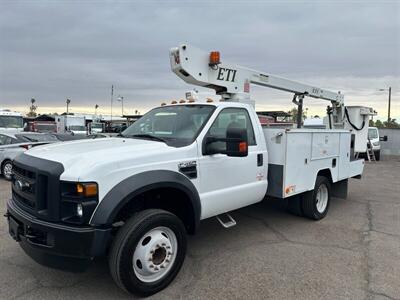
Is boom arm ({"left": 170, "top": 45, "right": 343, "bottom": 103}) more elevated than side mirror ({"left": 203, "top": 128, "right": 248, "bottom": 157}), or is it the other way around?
boom arm ({"left": 170, "top": 45, "right": 343, "bottom": 103})

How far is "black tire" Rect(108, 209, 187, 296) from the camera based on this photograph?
122 inches

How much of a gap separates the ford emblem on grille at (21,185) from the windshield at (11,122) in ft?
60.6

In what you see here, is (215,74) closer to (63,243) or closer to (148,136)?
(148,136)

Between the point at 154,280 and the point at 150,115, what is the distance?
241 centimetres

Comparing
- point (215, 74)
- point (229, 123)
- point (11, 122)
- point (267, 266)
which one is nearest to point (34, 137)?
point (215, 74)

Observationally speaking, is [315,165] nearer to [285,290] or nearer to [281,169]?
[281,169]

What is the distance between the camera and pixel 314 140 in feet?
18.3

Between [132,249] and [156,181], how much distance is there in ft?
2.19

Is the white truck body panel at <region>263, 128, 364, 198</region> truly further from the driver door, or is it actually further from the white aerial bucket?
the white aerial bucket

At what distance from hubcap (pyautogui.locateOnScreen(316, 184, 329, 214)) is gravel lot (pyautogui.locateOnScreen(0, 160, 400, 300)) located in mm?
244

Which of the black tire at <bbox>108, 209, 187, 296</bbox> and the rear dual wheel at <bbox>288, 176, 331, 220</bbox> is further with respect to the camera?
the rear dual wheel at <bbox>288, 176, 331, 220</bbox>

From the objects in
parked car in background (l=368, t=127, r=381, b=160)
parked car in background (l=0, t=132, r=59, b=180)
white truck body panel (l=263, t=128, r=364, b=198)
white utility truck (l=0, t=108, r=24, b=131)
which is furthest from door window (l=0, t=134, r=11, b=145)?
parked car in background (l=368, t=127, r=381, b=160)

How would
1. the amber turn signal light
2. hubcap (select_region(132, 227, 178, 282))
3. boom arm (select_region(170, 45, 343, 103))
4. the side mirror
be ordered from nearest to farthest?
1. the amber turn signal light
2. hubcap (select_region(132, 227, 178, 282))
3. the side mirror
4. boom arm (select_region(170, 45, 343, 103))

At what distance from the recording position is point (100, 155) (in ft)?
10.6
